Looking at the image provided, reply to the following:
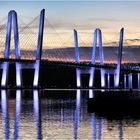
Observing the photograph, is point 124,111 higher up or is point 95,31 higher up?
point 95,31

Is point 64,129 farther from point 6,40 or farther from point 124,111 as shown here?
point 6,40

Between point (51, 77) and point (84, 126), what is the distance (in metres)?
122

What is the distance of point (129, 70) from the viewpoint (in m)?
112

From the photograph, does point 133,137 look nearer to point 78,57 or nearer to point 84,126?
point 84,126

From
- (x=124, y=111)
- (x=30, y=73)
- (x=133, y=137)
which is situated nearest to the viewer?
(x=133, y=137)

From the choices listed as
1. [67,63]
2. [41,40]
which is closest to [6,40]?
[41,40]

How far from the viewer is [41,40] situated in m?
86.4

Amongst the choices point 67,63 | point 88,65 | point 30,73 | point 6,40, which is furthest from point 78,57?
point 30,73

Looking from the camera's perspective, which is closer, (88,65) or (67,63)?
(67,63)

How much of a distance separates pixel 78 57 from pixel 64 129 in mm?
79663

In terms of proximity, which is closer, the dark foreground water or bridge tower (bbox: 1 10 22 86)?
the dark foreground water

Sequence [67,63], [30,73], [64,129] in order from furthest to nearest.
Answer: [30,73] < [67,63] < [64,129]

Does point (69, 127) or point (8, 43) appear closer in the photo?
point (69, 127)

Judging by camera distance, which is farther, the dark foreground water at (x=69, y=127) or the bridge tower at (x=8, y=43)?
the bridge tower at (x=8, y=43)
